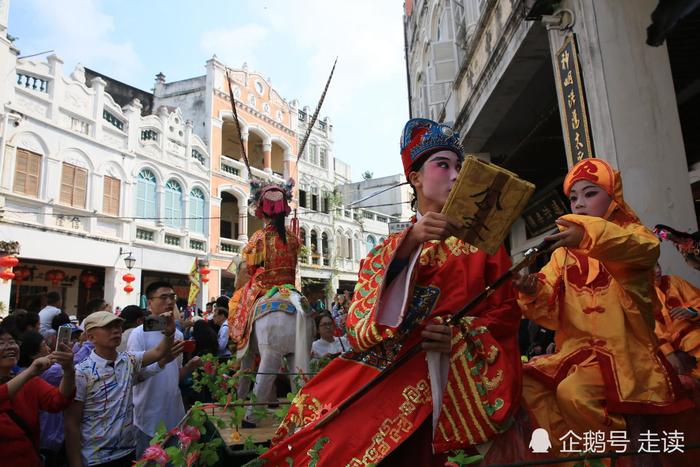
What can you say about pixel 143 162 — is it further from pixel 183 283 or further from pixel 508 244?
pixel 508 244

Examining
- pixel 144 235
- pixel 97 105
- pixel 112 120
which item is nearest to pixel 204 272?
pixel 144 235

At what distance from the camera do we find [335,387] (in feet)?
6.24

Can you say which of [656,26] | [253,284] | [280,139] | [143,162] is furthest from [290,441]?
[280,139]

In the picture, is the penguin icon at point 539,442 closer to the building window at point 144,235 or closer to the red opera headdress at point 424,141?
the red opera headdress at point 424,141

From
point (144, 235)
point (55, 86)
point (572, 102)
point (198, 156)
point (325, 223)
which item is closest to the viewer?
point (572, 102)

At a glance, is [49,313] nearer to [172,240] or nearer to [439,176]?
[439,176]

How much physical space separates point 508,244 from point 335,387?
38.9 feet

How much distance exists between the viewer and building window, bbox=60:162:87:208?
627 inches

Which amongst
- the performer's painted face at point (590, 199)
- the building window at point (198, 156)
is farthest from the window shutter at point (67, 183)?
the performer's painted face at point (590, 199)

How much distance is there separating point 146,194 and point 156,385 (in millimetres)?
16817

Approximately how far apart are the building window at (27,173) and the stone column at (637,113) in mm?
15848

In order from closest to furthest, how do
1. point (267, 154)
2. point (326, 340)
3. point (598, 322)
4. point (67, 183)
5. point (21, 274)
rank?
1. point (598, 322)
2. point (326, 340)
3. point (21, 274)
4. point (67, 183)
5. point (267, 154)

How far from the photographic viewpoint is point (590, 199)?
2.37 m

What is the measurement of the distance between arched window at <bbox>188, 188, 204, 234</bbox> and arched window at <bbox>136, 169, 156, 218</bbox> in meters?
2.01
